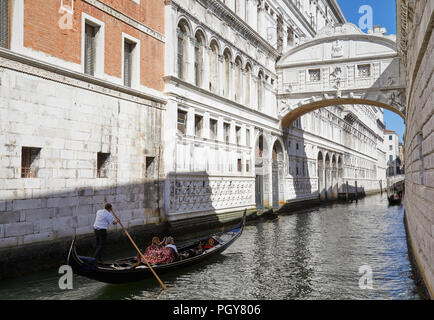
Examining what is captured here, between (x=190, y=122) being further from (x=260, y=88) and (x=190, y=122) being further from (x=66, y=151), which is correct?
(x=260, y=88)

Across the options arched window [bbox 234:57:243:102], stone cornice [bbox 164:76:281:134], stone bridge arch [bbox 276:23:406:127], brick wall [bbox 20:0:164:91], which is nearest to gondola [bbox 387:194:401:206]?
stone bridge arch [bbox 276:23:406:127]

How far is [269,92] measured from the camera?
70.6 feet

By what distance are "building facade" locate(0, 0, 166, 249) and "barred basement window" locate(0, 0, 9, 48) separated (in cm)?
2

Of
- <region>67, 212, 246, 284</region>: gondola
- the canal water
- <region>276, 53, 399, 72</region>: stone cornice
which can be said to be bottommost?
the canal water

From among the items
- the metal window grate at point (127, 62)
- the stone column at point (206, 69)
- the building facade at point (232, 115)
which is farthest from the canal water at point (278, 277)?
the stone column at point (206, 69)

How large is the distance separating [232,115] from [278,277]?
980 cm

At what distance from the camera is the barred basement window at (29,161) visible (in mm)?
8359

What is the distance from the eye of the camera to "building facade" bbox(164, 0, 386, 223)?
13.4m

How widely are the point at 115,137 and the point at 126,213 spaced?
195 centimetres

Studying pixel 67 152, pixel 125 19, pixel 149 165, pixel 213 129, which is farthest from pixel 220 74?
pixel 67 152

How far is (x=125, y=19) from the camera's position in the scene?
11.4 metres

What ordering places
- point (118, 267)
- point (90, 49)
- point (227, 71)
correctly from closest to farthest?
point (118, 267)
point (90, 49)
point (227, 71)

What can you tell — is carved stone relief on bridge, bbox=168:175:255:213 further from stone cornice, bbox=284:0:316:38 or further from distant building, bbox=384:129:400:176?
distant building, bbox=384:129:400:176

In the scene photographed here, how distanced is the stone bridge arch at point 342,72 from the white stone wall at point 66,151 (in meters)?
11.4
